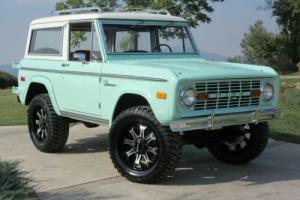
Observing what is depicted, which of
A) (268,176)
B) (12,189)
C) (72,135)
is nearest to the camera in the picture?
(12,189)

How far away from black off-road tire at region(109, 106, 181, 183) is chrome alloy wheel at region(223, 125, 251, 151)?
143 centimetres

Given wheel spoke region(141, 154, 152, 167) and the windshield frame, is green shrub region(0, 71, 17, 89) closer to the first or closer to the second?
the windshield frame

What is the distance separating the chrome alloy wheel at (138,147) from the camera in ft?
21.4

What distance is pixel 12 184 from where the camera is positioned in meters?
5.27

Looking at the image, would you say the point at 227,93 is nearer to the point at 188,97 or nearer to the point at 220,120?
the point at 220,120

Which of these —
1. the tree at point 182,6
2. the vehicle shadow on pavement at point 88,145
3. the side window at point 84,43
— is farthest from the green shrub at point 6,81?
the side window at point 84,43

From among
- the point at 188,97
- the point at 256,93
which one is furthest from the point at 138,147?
the point at 256,93

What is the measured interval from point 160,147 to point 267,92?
60.8 inches

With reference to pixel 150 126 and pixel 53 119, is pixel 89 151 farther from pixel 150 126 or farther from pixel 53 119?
pixel 150 126

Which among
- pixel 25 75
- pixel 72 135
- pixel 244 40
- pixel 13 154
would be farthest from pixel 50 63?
pixel 244 40

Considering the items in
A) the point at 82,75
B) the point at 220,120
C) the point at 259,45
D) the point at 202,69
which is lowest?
the point at 259,45

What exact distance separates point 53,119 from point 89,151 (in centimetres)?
80

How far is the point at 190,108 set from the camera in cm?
625

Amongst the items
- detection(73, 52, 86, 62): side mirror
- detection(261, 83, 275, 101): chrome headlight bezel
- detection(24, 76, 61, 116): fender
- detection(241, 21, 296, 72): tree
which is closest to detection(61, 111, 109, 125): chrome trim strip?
detection(24, 76, 61, 116): fender
